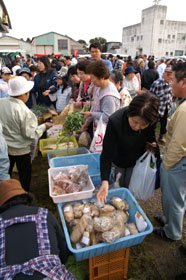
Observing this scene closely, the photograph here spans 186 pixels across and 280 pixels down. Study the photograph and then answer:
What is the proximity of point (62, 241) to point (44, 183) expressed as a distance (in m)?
2.14

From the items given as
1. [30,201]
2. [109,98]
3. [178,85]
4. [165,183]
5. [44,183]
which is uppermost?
[178,85]

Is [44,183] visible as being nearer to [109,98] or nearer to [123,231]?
[109,98]

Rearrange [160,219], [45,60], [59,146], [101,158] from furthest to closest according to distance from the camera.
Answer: [45,60] → [59,146] → [160,219] → [101,158]

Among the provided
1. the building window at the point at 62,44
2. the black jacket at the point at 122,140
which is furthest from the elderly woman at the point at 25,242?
the building window at the point at 62,44

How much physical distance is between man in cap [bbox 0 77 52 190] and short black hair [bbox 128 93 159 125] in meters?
1.48

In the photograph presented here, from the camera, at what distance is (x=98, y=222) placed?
61.0 inches

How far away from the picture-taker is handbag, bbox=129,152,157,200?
202cm

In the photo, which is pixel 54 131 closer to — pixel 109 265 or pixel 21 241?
pixel 109 265

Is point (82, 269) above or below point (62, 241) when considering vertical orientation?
below

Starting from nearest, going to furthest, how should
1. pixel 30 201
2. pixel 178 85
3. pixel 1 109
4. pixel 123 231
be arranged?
pixel 30 201 → pixel 123 231 → pixel 178 85 → pixel 1 109

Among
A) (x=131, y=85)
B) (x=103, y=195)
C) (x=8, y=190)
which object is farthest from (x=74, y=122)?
(x=131, y=85)

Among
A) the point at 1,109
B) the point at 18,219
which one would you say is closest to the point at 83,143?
the point at 1,109

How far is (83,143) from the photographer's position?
10.1 feet

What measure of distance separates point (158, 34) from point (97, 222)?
4448cm
